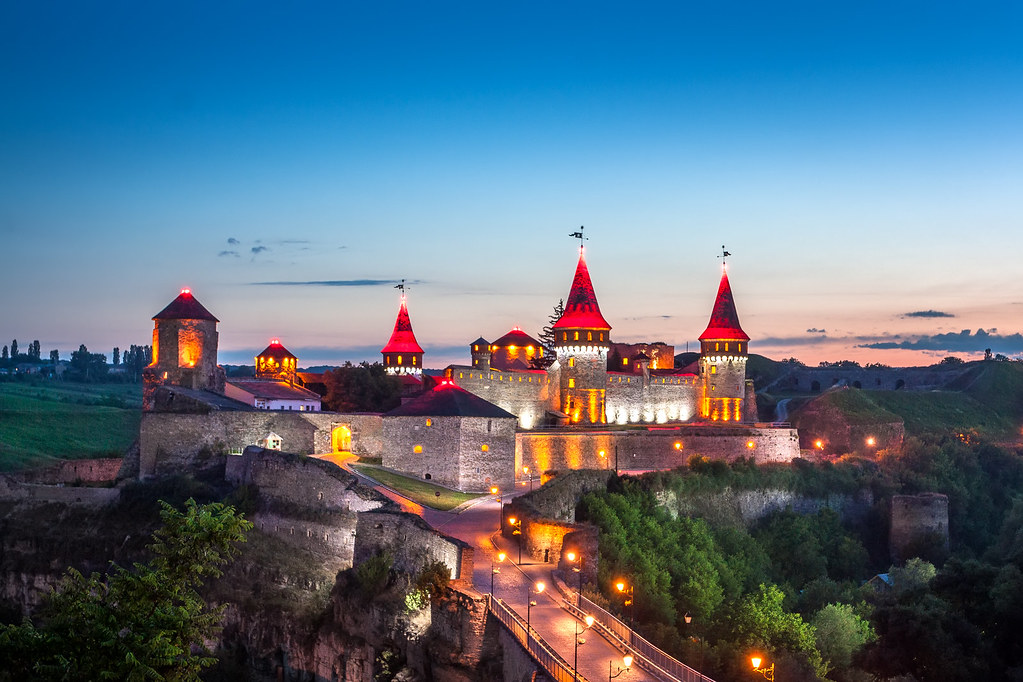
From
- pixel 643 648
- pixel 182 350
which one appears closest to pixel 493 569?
pixel 643 648

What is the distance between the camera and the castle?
48.1 metres

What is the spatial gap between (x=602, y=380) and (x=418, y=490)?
17.1 meters

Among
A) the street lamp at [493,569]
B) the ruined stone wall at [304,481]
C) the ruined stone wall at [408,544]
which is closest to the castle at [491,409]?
the ruined stone wall at [304,481]

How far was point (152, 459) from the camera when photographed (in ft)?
161

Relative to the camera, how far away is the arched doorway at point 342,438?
170 ft

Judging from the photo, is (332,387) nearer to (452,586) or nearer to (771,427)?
(771,427)

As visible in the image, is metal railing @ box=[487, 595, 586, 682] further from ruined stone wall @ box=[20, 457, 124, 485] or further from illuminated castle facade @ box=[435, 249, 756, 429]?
ruined stone wall @ box=[20, 457, 124, 485]

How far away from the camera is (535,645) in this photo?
87.2ft

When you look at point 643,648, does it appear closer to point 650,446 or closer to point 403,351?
point 650,446

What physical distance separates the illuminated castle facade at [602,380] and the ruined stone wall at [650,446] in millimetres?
2672

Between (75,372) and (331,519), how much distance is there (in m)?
129

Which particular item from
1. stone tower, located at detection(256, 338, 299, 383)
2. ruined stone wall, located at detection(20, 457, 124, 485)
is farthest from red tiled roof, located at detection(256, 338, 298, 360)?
ruined stone wall, located at detection(20, 457, 124, 485)

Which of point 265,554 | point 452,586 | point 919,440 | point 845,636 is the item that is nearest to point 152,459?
point 265,554

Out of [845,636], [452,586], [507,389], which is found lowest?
[845,636]
